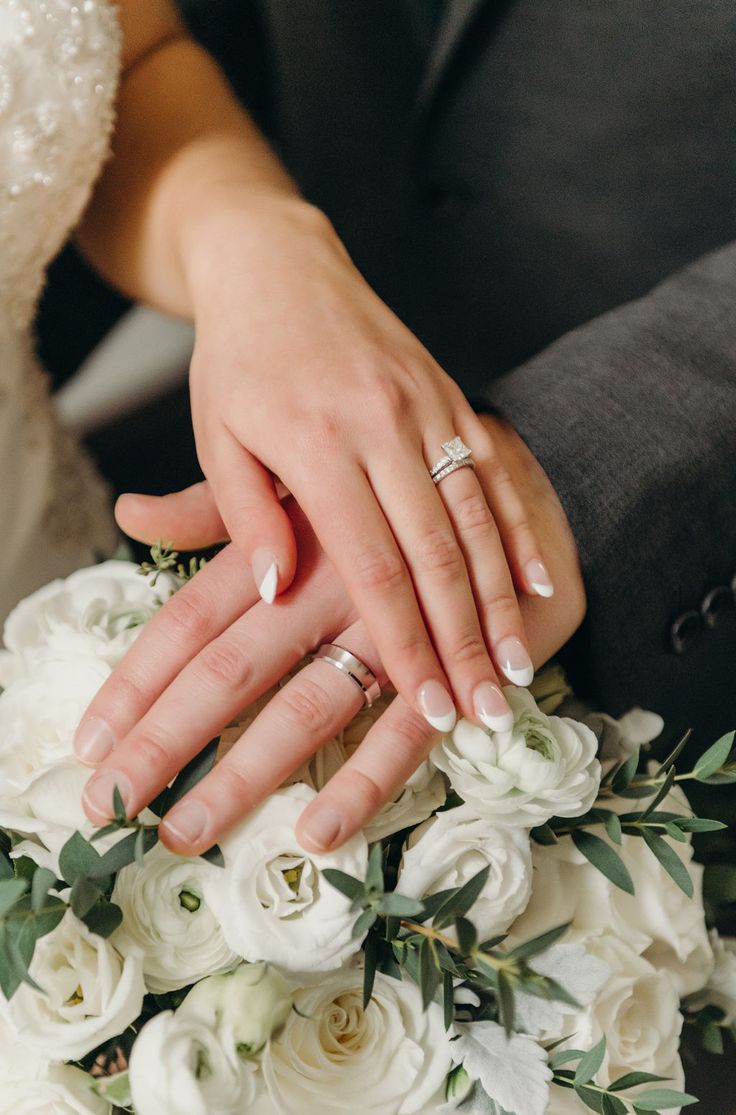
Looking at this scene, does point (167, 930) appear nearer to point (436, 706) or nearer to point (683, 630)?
point (436, 706)

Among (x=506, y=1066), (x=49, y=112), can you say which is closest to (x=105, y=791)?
(x=506, y=1066)

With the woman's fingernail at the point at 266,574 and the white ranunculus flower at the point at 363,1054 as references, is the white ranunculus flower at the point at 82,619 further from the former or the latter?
the white ranunculus flower at the point at 363,1054

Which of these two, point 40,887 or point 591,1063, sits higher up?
point 40,887

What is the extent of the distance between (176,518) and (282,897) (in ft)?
1.14

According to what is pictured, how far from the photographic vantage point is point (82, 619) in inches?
21.8

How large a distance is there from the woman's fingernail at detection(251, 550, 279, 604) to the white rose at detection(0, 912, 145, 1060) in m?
0.25

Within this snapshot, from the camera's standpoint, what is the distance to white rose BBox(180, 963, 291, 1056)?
0.41 m

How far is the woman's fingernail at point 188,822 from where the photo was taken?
461mm

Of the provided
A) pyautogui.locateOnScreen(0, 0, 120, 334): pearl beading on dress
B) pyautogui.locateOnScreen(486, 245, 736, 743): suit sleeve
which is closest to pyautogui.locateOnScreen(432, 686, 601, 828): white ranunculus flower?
pyautogui.locateOnScreen(486, 245, 736, 743): suit sleeve

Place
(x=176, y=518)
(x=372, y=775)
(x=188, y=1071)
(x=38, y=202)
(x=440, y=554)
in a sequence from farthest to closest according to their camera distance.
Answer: (x=38, y=202) < (x=176, y=518) < (x=440, y=554) < (x=372, y=775) < (x=188, y=1071)

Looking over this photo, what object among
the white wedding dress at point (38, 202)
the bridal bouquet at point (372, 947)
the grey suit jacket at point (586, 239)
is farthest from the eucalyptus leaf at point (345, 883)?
the white wedding dress at point (38, 202)

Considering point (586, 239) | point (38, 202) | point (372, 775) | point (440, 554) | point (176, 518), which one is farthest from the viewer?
point (586, 239)

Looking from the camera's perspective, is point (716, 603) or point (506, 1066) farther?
point (716, 603)

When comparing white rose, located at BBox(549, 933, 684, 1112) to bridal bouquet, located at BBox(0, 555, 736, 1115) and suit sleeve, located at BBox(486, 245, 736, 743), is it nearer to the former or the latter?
bridal bouquet, located at BBox(0, 555, 736, 1115)
